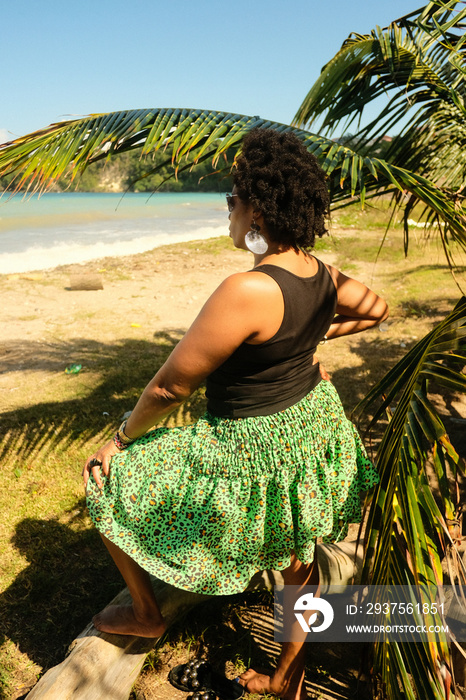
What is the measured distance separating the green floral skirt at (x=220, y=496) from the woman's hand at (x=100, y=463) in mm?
26

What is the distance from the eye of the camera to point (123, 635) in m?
2.03

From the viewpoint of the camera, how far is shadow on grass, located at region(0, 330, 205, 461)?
13.8 feet

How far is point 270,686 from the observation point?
2055mm

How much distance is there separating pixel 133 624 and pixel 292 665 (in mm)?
623

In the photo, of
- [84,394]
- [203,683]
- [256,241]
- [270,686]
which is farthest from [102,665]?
[84,394]

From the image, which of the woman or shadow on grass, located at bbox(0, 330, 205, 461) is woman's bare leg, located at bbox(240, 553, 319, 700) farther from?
shadow on grass, located at bbox(0, 330, 205, 461)

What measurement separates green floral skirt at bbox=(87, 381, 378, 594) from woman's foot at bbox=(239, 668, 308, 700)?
57 cm

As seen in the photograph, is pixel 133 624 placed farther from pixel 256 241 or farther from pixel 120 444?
pixel 256 241

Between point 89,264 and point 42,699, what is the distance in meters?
11.3

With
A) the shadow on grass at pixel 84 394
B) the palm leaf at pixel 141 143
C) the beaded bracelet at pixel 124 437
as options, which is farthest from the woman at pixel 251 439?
the shadow on grass at pixel 84 394

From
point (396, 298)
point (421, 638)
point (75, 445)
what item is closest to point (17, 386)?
point (75, 445)

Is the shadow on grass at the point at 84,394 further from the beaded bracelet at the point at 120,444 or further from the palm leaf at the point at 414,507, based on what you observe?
the palm leaf at the point at 414,507

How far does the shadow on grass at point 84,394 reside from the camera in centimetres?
419

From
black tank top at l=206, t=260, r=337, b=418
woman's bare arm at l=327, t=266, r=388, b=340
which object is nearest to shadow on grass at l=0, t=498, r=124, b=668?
black tank top at l=206, t=260, r=337, b=418
